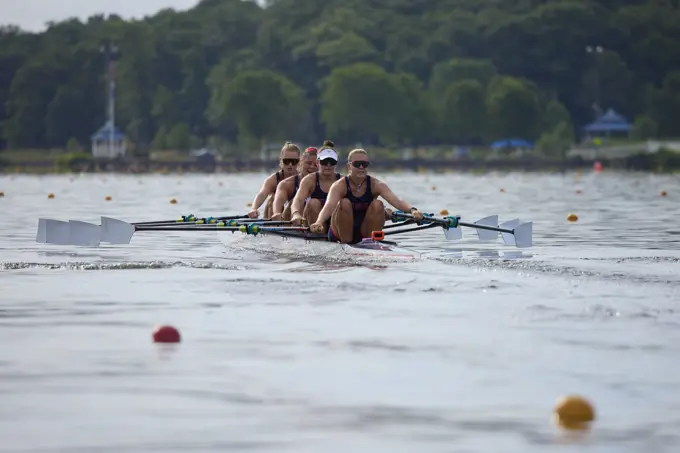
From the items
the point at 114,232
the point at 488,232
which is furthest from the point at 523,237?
the point at 114,232

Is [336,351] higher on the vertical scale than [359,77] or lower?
lower

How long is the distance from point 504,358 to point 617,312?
10.2ft

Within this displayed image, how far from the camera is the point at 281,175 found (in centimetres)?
2441

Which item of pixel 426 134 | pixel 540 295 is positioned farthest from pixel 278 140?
pixel 540 295

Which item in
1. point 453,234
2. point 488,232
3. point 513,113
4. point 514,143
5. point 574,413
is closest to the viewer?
point 574,413

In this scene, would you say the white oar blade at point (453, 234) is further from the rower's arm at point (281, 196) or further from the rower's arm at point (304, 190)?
the rower's arm at point (304, 190)

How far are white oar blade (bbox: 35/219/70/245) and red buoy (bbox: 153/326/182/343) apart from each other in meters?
10.5

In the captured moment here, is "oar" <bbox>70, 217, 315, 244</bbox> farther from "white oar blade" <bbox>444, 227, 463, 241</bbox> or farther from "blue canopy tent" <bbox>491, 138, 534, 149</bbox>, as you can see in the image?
"blue canopy tent" <bbox>491, 138, 534, 149</bbox>

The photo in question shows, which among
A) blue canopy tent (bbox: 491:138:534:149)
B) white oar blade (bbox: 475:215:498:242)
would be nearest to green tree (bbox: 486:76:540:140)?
blue canopy tent (bbox: 491:138:534:149)

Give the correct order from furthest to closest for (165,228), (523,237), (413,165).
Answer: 1. (413,165)
2. (523,237)
3. (165,228)

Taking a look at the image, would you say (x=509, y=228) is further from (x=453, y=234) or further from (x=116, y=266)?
(x=116, y=266)

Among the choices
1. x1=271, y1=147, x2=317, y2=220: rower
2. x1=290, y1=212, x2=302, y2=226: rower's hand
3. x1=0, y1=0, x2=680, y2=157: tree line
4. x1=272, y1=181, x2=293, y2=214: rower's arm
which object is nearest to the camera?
x1=290, y1=212, x2=302, y2=226: rower's hand

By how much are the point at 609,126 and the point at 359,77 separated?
27.7 meters

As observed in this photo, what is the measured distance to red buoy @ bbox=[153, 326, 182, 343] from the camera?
526 inches
